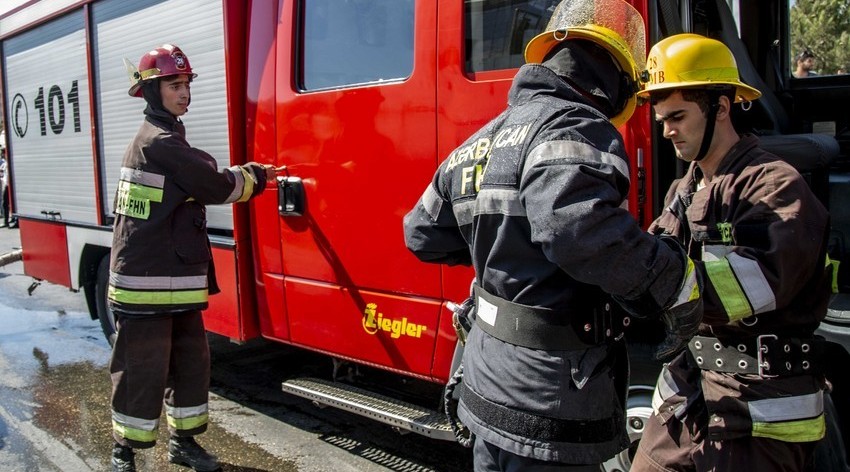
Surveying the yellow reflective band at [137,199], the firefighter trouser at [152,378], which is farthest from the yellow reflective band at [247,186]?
the firefighter trouser at [152,378]

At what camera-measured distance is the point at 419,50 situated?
283cm

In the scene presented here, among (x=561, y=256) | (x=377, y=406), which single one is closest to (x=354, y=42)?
(x=377, y=406)

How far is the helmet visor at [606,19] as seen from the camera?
1639 mm

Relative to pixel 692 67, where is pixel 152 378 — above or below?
below

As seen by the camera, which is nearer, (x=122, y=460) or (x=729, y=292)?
(x=729, y=292)

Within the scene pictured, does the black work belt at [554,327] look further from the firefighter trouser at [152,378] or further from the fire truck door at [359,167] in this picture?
the firefighter trouser at [152,378]

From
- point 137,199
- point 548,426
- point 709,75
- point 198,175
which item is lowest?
point 548,426

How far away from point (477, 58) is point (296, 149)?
1.07 meters

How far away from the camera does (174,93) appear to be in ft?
10.6

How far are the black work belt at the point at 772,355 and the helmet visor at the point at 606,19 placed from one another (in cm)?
73

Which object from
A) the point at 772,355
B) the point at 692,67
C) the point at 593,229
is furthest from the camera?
the point at 692,67

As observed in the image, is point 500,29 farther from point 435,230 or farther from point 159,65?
point 159,65

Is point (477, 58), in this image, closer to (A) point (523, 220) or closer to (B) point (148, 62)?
(A) point (523, 220)

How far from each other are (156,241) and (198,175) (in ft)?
1.24
